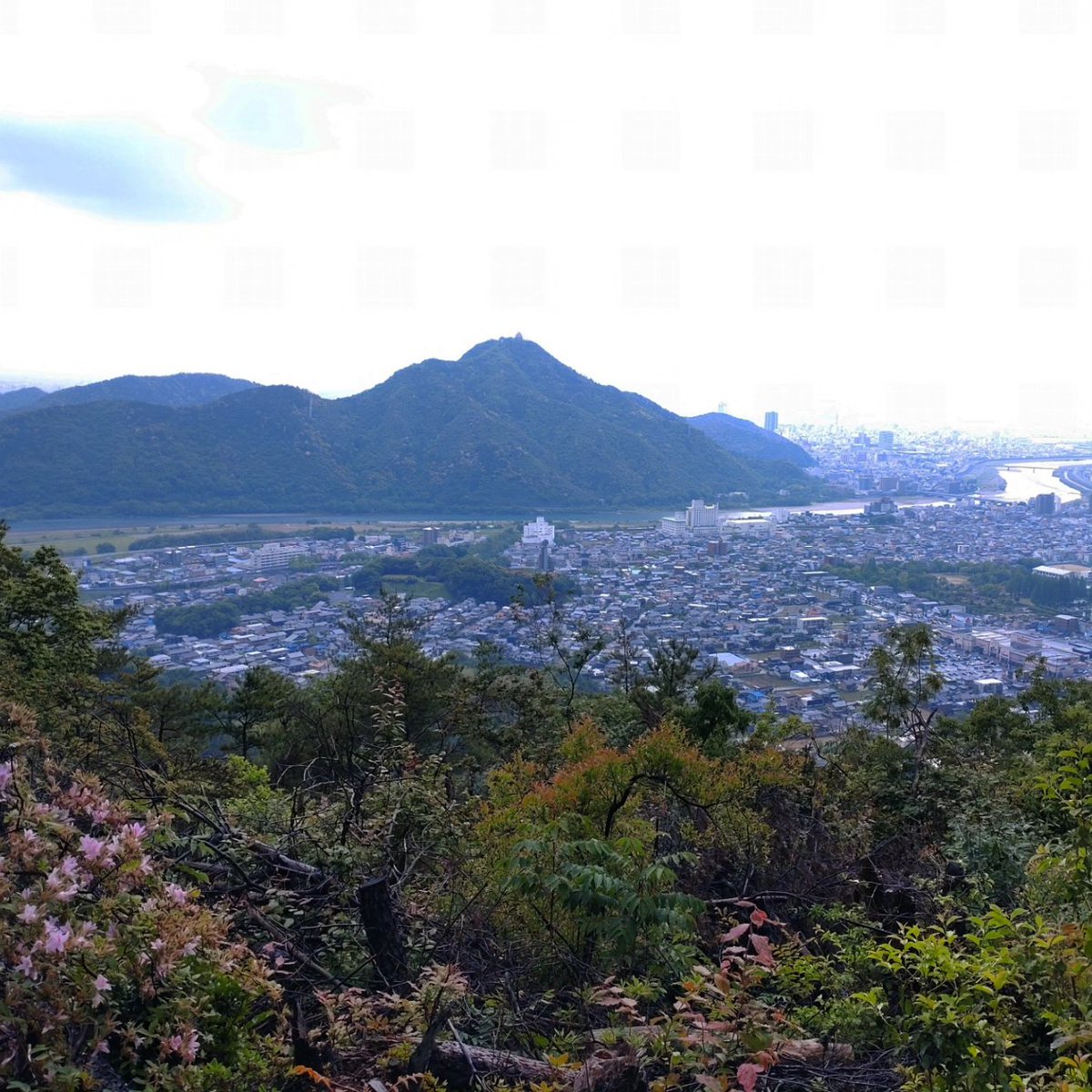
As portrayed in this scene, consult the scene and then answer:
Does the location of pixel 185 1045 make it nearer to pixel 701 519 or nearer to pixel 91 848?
pixel 91 848

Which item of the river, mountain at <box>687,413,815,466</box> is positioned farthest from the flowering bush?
mountain at <box>687,413,815,466</box>

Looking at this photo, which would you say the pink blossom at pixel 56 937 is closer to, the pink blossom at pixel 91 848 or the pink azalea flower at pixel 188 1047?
the pink blossom at pixel 91 848

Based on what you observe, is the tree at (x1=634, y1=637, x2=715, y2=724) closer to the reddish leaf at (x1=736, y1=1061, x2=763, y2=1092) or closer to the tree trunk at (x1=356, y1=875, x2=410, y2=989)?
the tree trunk at (x1=356, y1=875, x2=410, y2=989)

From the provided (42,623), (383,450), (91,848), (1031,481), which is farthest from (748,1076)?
(1031,481)

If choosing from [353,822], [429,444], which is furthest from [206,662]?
[429,444]

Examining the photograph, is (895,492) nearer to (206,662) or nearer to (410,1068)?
(206,662)

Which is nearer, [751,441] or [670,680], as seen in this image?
[670,680]

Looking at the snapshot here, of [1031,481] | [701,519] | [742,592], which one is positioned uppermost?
[1031,481]
